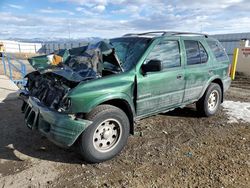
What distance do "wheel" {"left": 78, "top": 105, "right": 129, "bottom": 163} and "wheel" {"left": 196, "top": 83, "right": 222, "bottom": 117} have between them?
8.38ft

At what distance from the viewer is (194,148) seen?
4.47 meters

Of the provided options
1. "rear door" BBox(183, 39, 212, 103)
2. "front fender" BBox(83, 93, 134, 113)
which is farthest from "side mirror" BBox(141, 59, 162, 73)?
"rear door" BBox(183, 39, 212, 103)

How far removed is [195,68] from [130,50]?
1532mm

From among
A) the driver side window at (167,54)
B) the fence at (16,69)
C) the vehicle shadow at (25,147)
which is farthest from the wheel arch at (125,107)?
the fence at (16,69)

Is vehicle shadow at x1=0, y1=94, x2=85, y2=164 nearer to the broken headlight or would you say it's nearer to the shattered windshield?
the broken headlight

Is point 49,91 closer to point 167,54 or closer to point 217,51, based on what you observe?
point 167,54

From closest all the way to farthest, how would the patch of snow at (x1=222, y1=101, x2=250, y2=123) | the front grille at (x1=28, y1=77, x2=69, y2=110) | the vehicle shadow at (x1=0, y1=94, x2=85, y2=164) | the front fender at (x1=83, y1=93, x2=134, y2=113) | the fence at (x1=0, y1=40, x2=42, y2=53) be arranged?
the front fender at (x1=83, y1=93, x2=134, y2=113)
the front grille at (x1=28, y1=77, x2=69, y2=110)
the vehicle shadow at (x1=0, y1=94, x2=85, y2=164)
the patch of snow at (x1=222, y1=101, x2=250, y2=123)
the fence at (x1=0, y1=40, x2=42, y2=53)

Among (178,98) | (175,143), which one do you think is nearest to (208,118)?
(178,98)

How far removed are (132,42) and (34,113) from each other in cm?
215

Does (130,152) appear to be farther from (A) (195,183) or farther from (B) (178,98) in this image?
(B) (178,98)

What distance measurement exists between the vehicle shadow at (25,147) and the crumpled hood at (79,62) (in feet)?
4.18

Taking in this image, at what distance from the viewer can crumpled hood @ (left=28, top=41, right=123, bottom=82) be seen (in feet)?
13.0

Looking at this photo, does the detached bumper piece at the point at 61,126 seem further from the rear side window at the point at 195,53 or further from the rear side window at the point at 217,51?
the rear side window at the point at 217,51

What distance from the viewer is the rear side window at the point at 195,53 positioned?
524 centimetres
